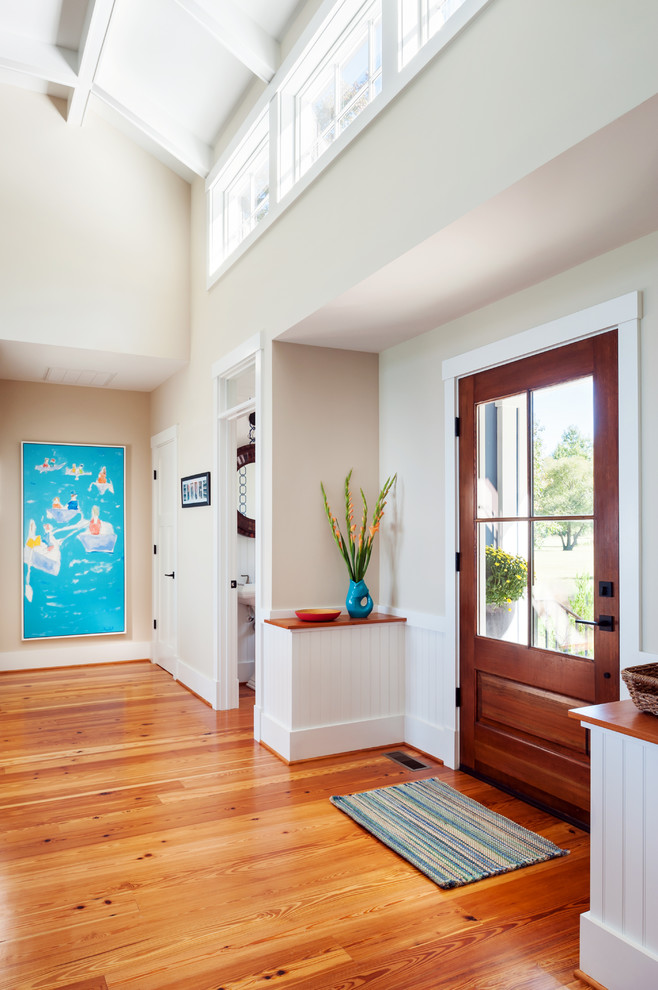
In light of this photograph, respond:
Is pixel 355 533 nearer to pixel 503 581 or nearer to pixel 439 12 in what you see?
pixel 503 581

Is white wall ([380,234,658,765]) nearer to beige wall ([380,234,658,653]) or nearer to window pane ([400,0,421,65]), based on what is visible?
beige wall ([380,234,658,653])

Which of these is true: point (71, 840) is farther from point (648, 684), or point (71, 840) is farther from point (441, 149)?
point (441, 149)

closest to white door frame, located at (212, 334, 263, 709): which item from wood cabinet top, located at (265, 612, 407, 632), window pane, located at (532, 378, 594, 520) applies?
wood cabinet top, located at (265, 612, 407, 632)

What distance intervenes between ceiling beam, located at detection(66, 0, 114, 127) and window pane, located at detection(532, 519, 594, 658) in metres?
3.75

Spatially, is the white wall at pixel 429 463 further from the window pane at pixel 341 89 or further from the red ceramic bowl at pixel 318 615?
the window pane at pixel 341 89

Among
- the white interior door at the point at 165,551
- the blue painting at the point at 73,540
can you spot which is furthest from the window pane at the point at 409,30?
the blue painting at the point at 73,540

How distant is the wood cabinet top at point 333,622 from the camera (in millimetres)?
3681

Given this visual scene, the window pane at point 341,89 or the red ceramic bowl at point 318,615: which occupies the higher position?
the window pane at point 341,89

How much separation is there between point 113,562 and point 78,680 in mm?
1219

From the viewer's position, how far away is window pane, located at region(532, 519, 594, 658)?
2.77 m

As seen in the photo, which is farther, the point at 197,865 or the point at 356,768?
the point at 356,768

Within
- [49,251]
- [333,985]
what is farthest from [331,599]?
[49,251]

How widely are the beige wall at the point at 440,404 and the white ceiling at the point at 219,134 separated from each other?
0.08 m

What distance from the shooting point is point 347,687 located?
3824 mm
